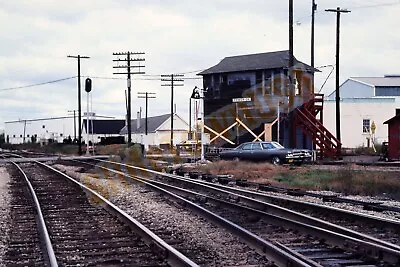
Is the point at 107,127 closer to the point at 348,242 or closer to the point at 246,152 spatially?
the point at 246,152

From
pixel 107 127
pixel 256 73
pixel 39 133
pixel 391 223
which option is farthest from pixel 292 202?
pixel 39 133

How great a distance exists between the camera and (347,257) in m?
9.29

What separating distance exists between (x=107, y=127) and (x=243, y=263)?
13103 centimetres

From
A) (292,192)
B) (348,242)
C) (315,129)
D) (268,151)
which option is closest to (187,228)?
(348,242)

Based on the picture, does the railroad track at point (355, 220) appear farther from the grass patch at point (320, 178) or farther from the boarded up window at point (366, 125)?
the boarded up window at point (366, 125)

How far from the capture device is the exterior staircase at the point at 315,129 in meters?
44.5

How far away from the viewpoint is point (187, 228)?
41.5 ft

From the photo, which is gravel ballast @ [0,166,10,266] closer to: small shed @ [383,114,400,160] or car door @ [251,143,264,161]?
car door @ [251,143,264,161]

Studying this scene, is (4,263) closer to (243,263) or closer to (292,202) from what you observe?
(243,263)

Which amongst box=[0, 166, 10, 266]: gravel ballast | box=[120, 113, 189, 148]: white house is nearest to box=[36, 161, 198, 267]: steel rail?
box=[0, 166, 10, 266]: gravel ballast

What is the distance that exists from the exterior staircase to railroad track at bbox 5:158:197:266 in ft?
92.3

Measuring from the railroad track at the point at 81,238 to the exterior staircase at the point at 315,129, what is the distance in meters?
28.1

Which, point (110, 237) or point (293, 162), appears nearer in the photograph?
point (110, 237)

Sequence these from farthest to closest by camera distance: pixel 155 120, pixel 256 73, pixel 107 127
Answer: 1. pixel 107 127
2. pixel 155 120
3. pixel 256 73
